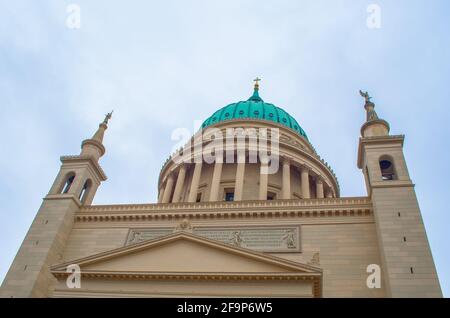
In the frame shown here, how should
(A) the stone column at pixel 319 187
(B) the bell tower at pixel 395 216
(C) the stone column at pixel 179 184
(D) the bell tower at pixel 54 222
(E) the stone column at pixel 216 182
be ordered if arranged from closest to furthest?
(B) the bell tower at pixel 395 216 → (D) the bell tower at pixel 54 222 → (E) the stone column at pixel 216 182 → (C) the stone column at pixel 179 184 → (A) the stone column at pixel 319 187

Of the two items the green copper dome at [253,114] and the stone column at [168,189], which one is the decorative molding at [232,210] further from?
the green copper dome at [253,114]

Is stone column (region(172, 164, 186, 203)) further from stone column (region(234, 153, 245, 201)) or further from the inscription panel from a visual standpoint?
the inscription panel

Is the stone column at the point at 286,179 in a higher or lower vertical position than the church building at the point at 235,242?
higher

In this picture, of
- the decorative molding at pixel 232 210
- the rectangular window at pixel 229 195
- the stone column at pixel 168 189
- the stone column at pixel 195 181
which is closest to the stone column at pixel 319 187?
the rectangular window at pixel 229 195

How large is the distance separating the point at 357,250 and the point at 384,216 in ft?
6.76

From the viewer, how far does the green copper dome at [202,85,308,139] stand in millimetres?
40219

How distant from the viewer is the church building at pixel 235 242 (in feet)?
54.4

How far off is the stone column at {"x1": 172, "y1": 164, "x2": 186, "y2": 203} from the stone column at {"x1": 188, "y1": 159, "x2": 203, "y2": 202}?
1318 millimetres

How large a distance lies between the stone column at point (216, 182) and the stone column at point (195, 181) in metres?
1.35

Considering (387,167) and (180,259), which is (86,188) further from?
(387,167)

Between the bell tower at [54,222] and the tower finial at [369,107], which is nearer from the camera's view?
the bell tower at [54,222]

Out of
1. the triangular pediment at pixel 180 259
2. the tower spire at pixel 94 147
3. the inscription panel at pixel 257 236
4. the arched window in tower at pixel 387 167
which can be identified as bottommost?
the triangular pediment at pixel 180 259

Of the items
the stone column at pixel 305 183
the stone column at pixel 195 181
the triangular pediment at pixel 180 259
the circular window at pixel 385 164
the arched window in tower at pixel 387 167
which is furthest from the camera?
the stone column at pixel 305 183
